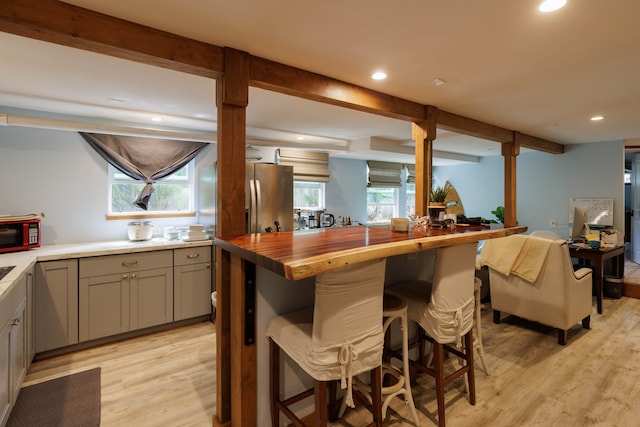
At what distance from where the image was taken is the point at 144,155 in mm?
3846

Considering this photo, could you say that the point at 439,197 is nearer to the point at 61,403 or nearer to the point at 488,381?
the point at 488,381

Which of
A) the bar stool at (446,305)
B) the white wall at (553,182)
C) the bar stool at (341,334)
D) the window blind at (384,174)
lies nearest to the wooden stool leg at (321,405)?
the bar stool at (341,334)

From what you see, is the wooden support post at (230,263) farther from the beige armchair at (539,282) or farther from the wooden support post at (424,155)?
the beige armchair at (539,282)

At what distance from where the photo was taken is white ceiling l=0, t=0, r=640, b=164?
162 centimetres

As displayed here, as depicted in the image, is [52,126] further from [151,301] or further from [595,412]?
[595,412]

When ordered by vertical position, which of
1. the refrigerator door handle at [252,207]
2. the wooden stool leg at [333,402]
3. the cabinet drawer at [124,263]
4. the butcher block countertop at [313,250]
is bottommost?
the wooden stool leg at [333,402]

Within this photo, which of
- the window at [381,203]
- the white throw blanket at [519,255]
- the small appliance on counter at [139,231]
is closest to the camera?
the white throw blanket at [519,255]

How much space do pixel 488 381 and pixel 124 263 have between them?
330 centimetres

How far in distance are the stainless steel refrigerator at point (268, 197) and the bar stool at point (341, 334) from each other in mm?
2134

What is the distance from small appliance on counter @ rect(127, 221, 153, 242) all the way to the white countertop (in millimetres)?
56

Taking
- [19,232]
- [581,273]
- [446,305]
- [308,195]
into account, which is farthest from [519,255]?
[19,232]

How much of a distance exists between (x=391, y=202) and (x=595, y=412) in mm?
5181

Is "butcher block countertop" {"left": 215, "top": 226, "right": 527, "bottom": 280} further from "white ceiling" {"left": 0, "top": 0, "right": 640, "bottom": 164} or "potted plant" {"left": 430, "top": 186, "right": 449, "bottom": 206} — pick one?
"white ceiling" {"left": 0, "top": 0, "right": 640, "bottom": 164}

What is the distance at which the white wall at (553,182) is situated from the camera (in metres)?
5.13
